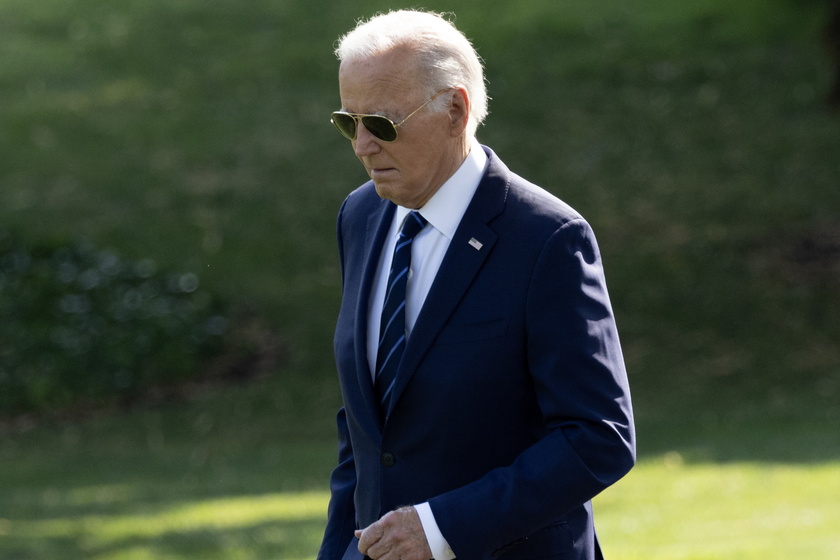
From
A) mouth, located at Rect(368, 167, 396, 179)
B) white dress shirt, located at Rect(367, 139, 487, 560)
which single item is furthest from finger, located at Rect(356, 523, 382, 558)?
mouth, located at Rect(368, 167, 396, 179)

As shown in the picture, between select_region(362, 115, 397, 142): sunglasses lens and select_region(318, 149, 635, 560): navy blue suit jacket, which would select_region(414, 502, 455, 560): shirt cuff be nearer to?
select_region(318, 149, 635, 560): navy blue suit jacket

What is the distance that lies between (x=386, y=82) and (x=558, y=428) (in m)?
0.89

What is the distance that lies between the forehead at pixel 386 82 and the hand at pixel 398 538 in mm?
925

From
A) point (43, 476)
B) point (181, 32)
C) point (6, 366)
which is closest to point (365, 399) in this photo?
point (43, 476)

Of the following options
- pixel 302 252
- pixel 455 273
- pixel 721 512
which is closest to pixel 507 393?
pixel 455 273

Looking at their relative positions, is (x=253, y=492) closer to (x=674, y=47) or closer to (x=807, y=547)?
(x=807, y=547)

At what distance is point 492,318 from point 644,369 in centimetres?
1303

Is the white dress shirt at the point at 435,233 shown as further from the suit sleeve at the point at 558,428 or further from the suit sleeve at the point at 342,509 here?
the suit sleeve at the point at 342,509

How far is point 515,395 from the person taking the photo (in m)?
3.03

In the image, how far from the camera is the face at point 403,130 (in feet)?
10.2

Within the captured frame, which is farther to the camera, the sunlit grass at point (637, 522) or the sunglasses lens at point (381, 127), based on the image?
the sunlit grass at point (637, 522)

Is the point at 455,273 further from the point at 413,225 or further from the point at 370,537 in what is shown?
the point at 370,537

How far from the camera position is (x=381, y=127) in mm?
3121

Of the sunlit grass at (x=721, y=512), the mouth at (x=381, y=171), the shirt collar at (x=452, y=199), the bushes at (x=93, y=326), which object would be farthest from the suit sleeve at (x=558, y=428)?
the bushes at (x=93, y=326)
